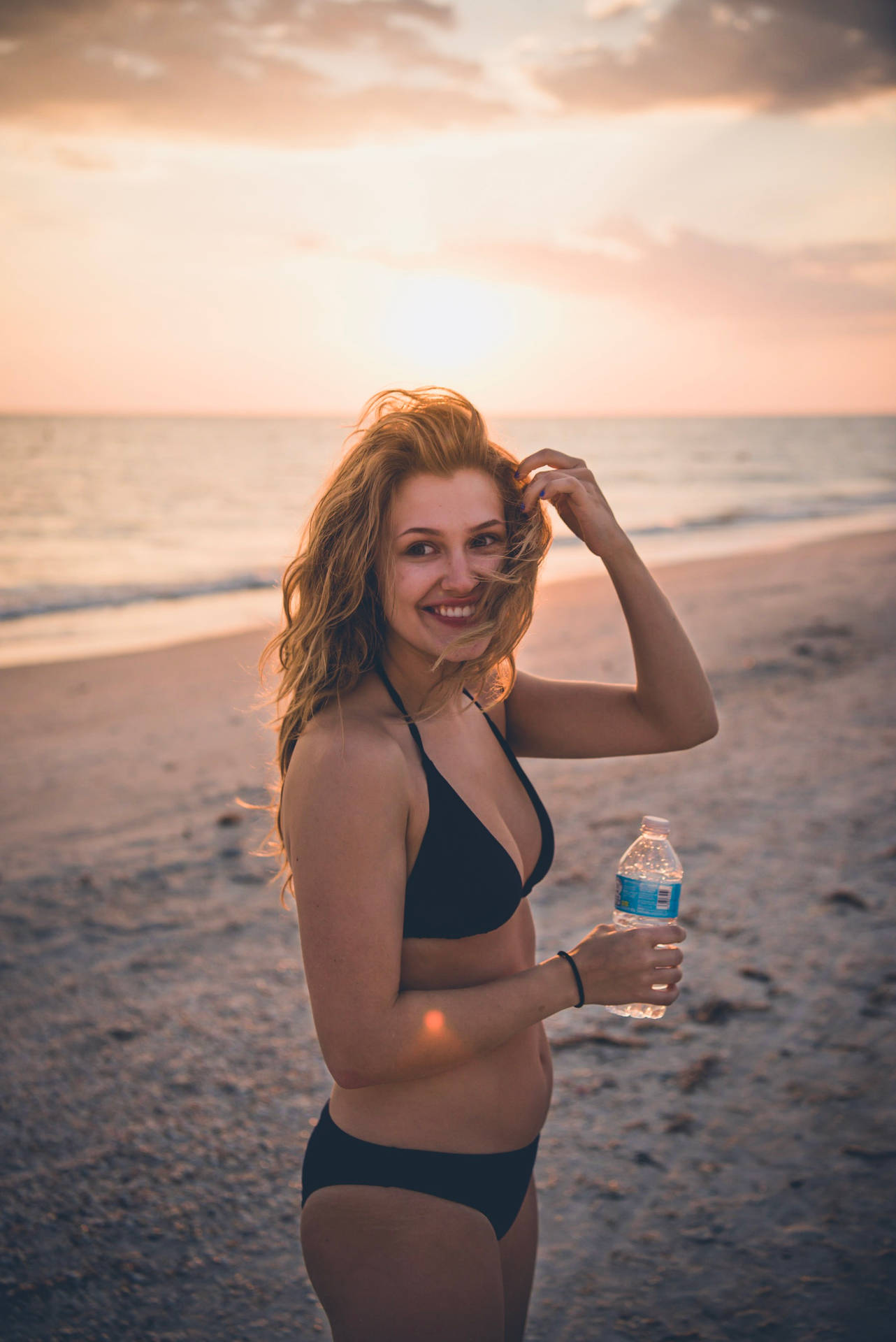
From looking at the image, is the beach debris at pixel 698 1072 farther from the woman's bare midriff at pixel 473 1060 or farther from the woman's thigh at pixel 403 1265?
the woman's thigh at pixel 403 1265

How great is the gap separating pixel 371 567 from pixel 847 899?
4.18 m

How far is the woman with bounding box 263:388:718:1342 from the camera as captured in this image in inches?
71.5


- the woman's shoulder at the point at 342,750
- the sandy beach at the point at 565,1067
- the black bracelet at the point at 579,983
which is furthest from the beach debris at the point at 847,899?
the woman's shoulder at the point at 342,750

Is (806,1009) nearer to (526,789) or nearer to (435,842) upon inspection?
(526,789)

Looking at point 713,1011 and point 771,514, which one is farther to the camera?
point 771,514

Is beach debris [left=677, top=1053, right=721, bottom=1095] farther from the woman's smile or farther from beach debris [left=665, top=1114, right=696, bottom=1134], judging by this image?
the woman's smile

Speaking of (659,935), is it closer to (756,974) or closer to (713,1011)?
(713,1011)

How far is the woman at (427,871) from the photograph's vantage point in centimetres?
182

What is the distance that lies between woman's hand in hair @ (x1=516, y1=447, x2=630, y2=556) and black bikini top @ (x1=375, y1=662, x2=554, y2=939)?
751 millimetres

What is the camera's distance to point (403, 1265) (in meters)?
1.96

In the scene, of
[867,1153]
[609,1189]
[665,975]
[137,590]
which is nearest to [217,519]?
[137,590]

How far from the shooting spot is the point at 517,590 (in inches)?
89.4

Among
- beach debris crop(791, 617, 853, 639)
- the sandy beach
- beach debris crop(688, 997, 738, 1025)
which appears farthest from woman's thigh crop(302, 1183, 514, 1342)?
beach debris crop(791, 617, 853, 639)

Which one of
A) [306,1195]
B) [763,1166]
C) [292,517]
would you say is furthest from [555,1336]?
[292,517]
